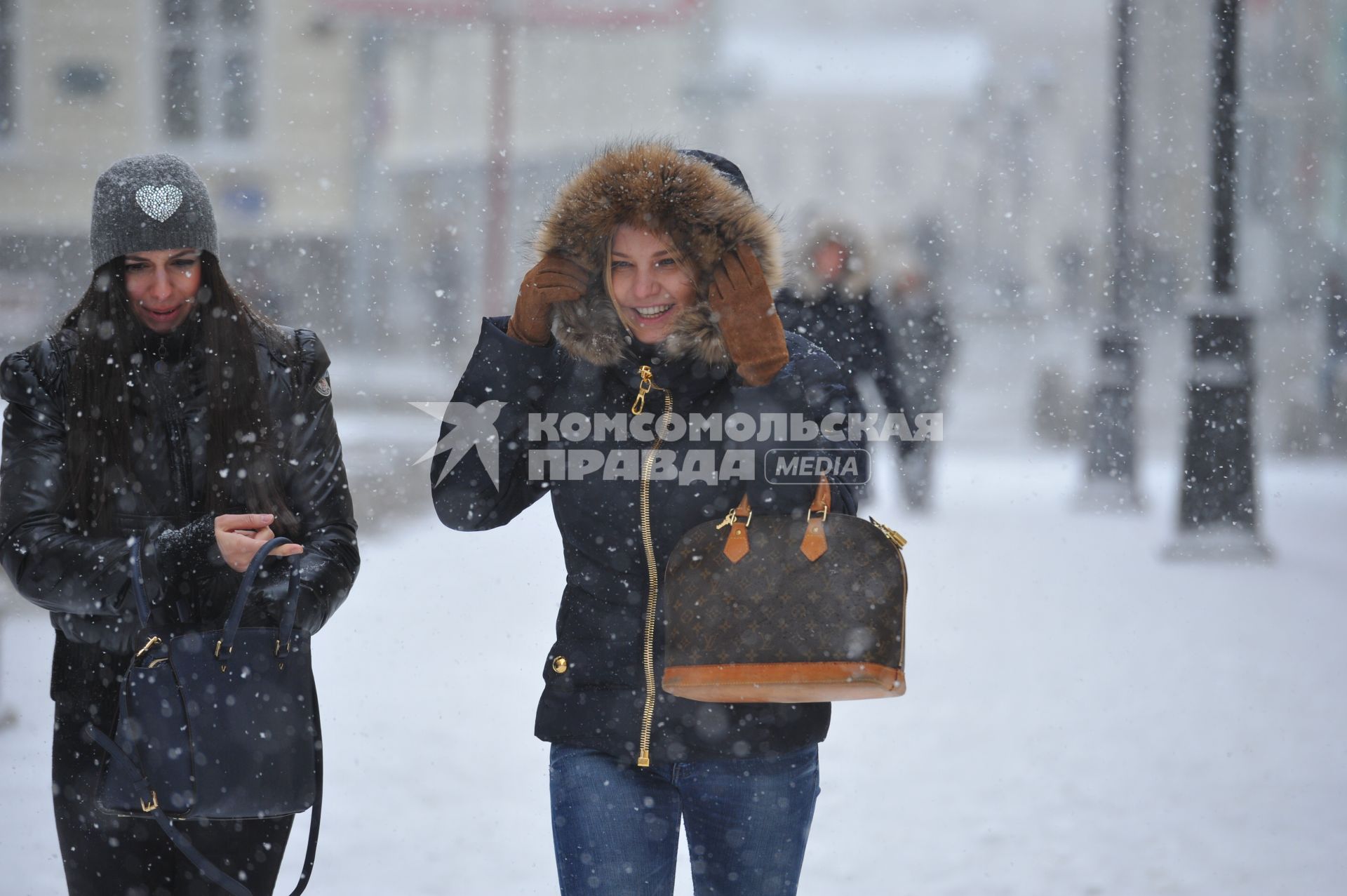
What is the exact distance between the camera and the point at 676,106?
43312mm

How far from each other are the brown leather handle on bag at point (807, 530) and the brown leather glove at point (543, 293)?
44cm

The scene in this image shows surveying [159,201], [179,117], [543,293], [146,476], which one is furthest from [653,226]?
[179,117]

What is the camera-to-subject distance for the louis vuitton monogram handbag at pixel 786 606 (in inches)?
84.4

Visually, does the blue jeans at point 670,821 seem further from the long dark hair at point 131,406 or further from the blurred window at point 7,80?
the blurred window at point 7,80

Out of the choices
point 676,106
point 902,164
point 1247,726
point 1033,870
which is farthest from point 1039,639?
point 902,164

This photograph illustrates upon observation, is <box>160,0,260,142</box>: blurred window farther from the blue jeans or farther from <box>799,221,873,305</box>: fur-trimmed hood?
the blue jeans

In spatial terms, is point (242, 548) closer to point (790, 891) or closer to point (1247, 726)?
point (790, 891)

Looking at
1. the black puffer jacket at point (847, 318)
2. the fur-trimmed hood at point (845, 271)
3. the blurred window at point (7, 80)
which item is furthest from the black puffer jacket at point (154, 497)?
the blurred window at point (7, 80)

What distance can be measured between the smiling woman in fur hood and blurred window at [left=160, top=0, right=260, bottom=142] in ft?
60.6

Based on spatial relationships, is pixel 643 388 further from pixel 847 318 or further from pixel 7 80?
pixel 7 80

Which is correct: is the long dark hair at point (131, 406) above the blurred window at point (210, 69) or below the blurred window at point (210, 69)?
below

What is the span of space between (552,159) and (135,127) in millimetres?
9290

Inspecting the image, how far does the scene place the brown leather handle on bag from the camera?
2150 mm

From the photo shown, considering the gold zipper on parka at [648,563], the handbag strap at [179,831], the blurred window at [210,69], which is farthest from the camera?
the blurred window at [210,69]
